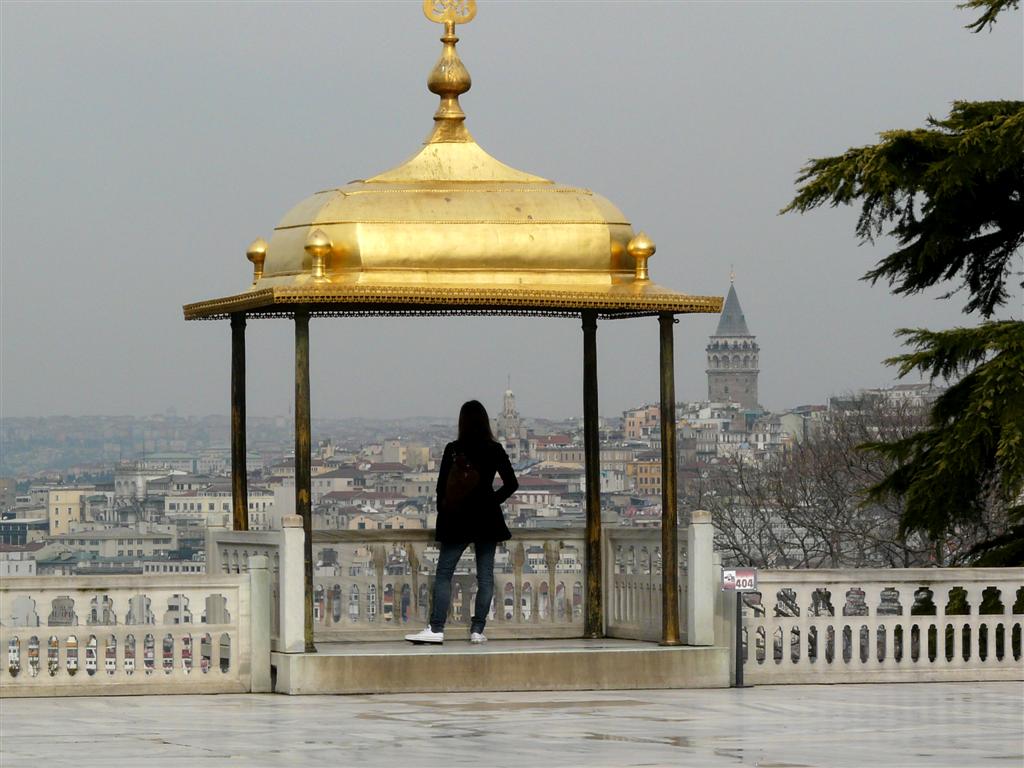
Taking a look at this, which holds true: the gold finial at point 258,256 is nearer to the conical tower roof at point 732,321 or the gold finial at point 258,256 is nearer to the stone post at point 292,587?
the stone post at point 292,587

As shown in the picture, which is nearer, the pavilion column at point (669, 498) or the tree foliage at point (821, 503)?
the pavilion column at point (669, 498)

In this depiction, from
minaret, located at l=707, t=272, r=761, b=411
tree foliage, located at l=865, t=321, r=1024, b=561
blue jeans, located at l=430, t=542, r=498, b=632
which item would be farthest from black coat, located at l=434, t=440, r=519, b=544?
minaret, located at l=707, t=272, r=761, b=411

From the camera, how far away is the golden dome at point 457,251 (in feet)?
49.9

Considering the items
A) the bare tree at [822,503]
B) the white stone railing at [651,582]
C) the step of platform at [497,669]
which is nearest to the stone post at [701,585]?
the white stone railing at [651,582]

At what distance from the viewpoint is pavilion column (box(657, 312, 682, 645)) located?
15.4 metres

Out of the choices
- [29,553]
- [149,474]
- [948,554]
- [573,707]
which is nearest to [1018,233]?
[573,707]

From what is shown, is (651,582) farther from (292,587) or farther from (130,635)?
(130,635)

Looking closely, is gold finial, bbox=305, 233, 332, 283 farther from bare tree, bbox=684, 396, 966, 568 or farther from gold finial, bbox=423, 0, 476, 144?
bare tree, bbox=684, 396, 966, 568

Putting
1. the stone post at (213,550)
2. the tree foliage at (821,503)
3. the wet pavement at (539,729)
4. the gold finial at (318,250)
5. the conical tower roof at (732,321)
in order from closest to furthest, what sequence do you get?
the wet pavement at (539,729)
the gold finial at (318,250)
the stone post at (213,550)
the tree foliage at (821,503)
the conical tower roof at (732,321)

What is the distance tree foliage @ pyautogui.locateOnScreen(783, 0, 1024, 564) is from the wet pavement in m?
3.79

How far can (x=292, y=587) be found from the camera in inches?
576

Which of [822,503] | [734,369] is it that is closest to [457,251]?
[822,503]

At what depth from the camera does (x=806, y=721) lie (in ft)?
41.7

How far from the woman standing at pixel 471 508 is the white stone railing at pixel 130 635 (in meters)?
1.46
